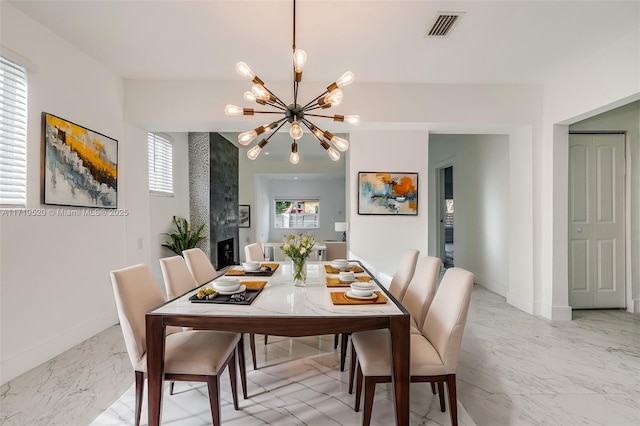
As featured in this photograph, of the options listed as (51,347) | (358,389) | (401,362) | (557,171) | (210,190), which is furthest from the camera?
(210,190)

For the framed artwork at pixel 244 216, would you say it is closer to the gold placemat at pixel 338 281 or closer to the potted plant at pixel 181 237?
the potted plant at pixel 181 237

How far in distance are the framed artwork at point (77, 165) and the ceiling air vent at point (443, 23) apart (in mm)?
3284

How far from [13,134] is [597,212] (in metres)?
6.02

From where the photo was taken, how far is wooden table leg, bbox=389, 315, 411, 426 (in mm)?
1564

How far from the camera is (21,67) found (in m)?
2.44

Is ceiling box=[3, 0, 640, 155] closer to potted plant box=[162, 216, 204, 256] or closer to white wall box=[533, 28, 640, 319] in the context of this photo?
white wall box=[533, 28, 640, 319]

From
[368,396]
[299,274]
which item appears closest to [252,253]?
[299,274]

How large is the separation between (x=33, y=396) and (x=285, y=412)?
1725 mm

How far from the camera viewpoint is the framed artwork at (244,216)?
856 centimetres

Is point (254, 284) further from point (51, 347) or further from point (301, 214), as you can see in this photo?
point (301, 214)

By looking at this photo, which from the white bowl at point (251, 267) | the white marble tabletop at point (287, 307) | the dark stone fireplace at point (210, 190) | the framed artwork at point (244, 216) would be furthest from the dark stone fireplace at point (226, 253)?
the white marble tabletop at point (287, 307)

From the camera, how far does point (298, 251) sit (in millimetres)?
2178

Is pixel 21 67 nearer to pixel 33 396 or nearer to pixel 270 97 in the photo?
pixel 270 97

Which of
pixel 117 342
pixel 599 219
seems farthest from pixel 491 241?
pixel 117 342
